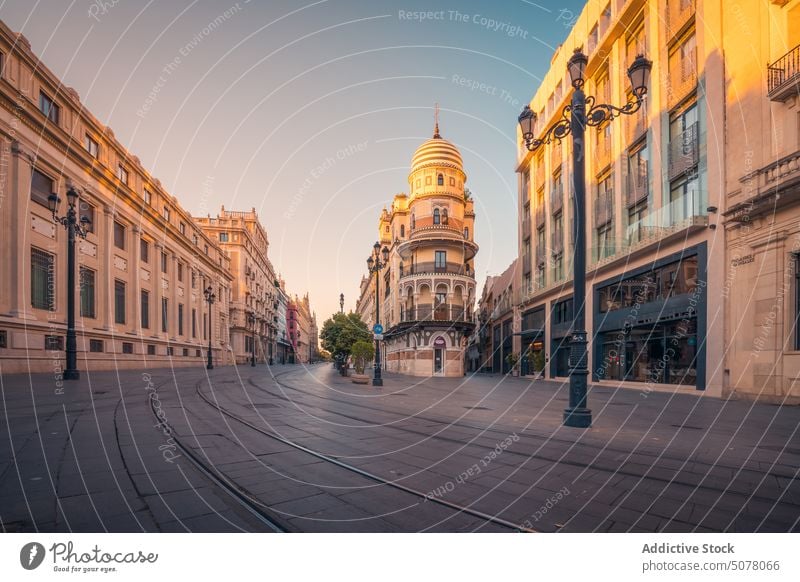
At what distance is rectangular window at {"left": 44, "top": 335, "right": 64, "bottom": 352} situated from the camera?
2225cm

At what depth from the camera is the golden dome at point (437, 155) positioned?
42406 millimetres

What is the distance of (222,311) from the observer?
207 ft

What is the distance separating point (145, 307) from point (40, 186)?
16465mm

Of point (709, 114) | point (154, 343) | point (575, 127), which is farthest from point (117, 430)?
point (154, 343)

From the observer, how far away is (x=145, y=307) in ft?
124

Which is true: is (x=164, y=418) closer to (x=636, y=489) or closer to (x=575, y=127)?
(x=636, y=489)

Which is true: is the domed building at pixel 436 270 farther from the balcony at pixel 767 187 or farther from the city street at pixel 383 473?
the city street at pixel 383 473

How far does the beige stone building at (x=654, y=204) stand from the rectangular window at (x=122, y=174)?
3342 cm

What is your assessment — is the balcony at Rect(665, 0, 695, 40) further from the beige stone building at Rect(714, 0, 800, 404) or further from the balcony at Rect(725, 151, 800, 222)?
the balcony at Rect(725, 151, 800, 222)

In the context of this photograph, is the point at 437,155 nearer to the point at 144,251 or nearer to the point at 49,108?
the point at 144,251

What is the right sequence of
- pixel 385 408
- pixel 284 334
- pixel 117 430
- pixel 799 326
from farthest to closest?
1. pixel 284 334
2. pixel 799 326
3. pixel 385 408
4. pixel 117 430

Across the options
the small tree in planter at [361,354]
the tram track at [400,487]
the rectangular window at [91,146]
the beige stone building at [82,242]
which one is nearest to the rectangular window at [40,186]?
the beige stone building at [82,242]

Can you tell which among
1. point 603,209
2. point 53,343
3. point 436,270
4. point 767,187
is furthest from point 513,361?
point 53,343

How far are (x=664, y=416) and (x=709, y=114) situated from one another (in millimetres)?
12882
